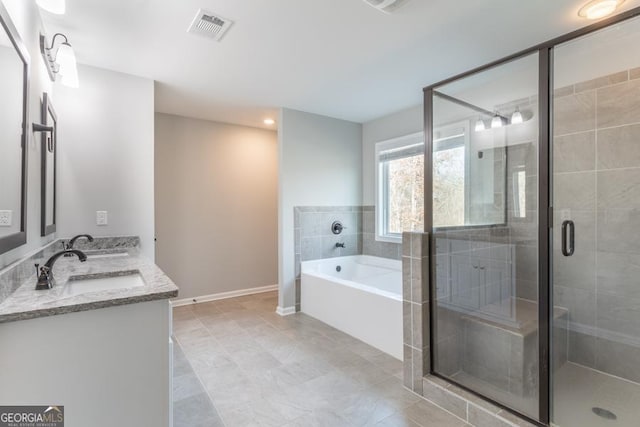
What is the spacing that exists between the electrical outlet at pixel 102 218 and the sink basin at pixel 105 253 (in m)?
0.26

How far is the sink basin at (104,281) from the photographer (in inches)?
64.8

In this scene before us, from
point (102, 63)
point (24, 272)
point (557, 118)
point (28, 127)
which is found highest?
point (102, 63)

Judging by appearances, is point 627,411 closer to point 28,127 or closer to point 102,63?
point 28,127

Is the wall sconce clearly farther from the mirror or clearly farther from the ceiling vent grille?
the ceiling vent grille

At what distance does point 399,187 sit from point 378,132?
87 centimetres

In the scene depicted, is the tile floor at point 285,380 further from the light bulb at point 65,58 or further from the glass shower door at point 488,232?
the light bulb at point 65,58

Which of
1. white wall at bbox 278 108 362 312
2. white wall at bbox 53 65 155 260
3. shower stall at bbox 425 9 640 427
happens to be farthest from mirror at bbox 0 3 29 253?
white wall at bbox 278 108 362 312

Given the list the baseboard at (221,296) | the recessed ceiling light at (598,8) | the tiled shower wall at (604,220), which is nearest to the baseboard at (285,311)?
the baseboard at (221,296)

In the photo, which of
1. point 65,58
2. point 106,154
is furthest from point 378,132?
point 65,58

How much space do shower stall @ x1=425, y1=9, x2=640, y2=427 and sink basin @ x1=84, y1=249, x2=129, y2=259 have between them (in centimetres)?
247

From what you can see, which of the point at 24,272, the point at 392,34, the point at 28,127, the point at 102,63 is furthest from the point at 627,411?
the point at 102,63

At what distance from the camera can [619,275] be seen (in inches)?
86.1

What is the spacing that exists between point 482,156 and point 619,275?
1.32 metres

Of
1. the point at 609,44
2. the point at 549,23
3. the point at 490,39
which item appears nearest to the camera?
the point at 609,44
